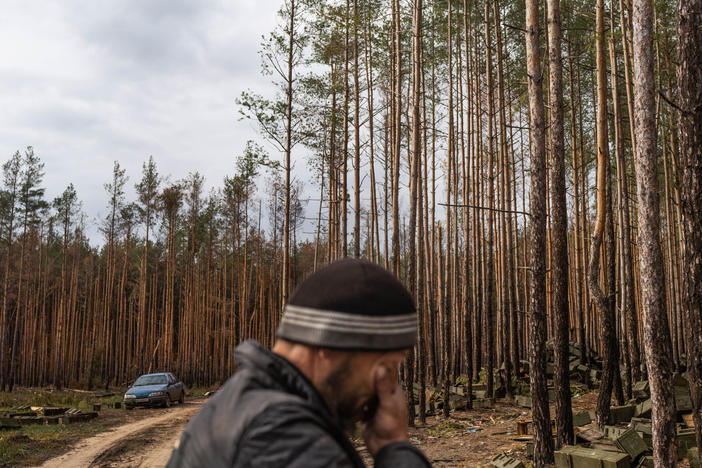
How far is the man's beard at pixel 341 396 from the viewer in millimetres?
1131

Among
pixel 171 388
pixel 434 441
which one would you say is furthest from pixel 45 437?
pixel 434 441

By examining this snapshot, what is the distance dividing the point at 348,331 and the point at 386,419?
24 cm

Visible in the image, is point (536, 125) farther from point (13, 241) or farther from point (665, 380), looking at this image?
point (13, 241)

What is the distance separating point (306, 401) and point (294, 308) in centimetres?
19

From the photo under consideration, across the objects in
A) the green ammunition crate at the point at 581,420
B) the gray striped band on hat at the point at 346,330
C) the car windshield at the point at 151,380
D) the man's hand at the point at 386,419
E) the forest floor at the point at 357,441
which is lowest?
the car windshield at the point at 151,380

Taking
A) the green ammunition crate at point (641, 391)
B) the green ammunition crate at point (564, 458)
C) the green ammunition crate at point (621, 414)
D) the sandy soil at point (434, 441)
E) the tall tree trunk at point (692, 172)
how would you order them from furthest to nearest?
the green ammunition crate at point (641, 391)
the green ammunition crate at point (621, 414)
the sandy soil at point (434, 441)
the green ammunition crate at point (564, 458)
the tall tree trunk at point (692, 172)

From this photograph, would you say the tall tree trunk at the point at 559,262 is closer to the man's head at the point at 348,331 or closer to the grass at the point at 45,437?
the man's head at the point at 348,331

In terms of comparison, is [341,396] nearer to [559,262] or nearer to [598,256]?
[559,262]

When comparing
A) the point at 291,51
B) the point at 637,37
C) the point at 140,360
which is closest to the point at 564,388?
the point at 637,37

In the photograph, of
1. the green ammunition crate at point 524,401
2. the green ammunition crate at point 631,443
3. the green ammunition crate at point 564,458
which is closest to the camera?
the green ammunition crate at point 564,458

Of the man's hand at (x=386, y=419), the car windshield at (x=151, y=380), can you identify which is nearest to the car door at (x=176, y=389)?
the car windshield at (x=151, y=380)

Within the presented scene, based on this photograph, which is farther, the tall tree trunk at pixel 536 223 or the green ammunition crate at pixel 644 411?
the green ammunition crate at pixel 644 411

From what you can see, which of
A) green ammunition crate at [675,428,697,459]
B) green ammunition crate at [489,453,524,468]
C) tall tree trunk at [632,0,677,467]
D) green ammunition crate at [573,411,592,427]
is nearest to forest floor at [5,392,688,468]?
green ammunition crate at [489,453,524,468]

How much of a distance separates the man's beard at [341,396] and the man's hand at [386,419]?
47mm
